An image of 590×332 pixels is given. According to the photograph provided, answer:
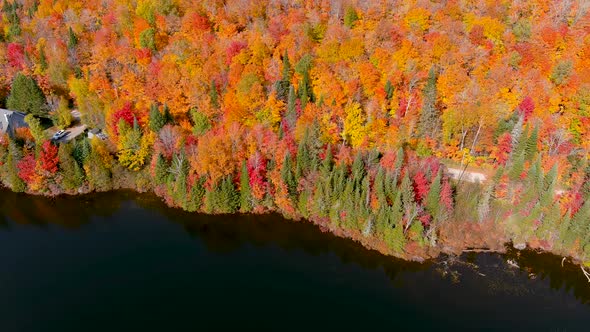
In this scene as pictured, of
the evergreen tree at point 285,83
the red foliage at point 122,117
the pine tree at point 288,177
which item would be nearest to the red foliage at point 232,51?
the evergreen tree at point 285,83

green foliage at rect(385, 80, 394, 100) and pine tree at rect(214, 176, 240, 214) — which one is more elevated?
green foliage at rect(385, 80, 394, 100)

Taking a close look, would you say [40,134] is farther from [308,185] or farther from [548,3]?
[548,3]

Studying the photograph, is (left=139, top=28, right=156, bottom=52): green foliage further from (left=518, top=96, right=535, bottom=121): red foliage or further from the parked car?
(left=518, top=96, right=535, bottom=121): red foliage

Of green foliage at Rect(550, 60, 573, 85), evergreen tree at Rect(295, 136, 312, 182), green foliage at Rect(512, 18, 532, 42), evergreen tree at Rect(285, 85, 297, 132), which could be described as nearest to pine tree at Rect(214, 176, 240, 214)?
evergreen tree at Rect(295, 136, 312, 182)

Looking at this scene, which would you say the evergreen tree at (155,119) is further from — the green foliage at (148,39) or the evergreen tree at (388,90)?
the evergreen tree at (388,90)

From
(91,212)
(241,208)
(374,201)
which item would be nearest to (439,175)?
(374,201)
